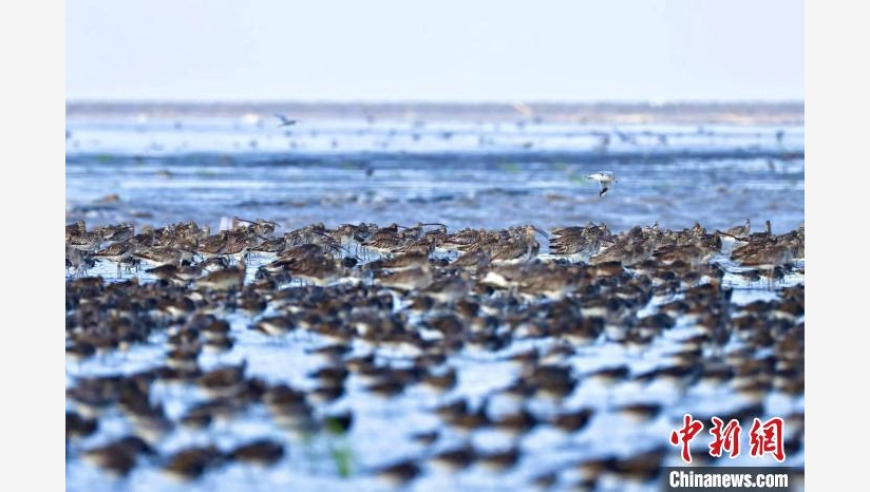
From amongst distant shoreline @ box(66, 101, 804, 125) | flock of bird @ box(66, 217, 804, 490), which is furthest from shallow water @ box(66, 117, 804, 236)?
distant shoreline @ box(66, 101, 804, 125)

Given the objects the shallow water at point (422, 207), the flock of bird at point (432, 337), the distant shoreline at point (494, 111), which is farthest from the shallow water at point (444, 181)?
the distant shoreline at point (494, 111)

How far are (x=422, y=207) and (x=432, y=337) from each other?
64.6ft

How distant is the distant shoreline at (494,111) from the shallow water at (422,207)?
103ft

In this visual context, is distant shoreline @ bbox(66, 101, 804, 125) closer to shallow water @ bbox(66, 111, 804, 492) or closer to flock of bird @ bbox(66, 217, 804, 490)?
shallow water @ bbox(66, 111, 804, 492)

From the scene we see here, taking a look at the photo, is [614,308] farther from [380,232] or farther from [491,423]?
[380,232]

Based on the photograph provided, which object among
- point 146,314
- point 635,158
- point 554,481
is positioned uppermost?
point 635,158

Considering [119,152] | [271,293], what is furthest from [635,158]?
[271,293]

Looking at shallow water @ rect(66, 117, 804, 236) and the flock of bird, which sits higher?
shallow water @ rect(66, 117, 804, 236)

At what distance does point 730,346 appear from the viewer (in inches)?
531

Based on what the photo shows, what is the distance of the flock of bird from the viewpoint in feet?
36.3

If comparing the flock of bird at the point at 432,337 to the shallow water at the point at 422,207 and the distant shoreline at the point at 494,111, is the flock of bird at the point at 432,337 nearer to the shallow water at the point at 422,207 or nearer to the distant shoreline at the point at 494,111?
the shallow water at the point at 422,207

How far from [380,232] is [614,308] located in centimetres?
649

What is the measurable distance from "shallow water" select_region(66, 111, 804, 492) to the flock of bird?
0.27ft

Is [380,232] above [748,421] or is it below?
above
